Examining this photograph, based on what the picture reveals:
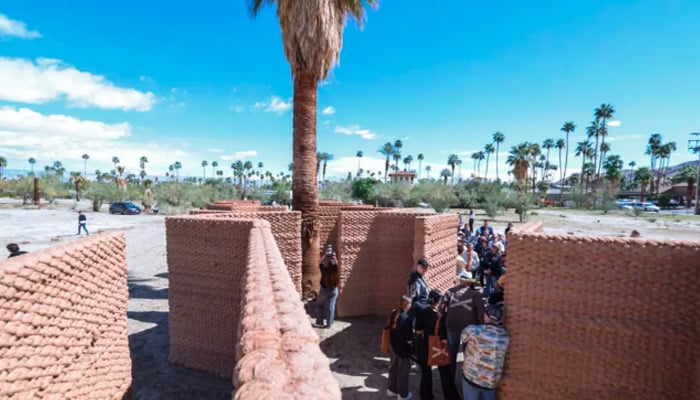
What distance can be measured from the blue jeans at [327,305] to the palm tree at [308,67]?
5.08 ft

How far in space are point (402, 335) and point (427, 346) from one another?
45 centimetres

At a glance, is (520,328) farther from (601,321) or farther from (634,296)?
(634,296)

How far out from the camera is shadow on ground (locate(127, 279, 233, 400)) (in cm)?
618

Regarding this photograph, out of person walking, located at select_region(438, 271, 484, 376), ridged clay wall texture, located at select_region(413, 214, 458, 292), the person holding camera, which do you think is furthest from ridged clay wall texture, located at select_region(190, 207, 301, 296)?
person walking, located at select_region(438, 271, 484, 376)

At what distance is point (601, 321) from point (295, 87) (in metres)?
9.39

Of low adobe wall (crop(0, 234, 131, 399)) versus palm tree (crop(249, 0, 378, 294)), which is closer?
low adobe wall (crop(0, 234, 131, 399))

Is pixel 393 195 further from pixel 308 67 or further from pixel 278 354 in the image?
pixel 278 354

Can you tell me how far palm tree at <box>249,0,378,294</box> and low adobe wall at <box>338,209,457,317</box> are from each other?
55.6 inches

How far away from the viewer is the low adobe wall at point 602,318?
4441 millimetres

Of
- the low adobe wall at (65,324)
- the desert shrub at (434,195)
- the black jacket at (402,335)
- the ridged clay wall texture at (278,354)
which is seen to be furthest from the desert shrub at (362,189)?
the ridged clay wall texture at (278,354)

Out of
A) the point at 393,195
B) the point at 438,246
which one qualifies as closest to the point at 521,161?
the point at 393,195

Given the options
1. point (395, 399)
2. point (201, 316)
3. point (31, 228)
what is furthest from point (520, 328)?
point (31, 228)

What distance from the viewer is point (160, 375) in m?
6.76

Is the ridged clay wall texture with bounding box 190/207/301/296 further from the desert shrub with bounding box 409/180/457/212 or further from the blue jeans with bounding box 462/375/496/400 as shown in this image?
the desert shrub with bounding box 409/180/457/212
